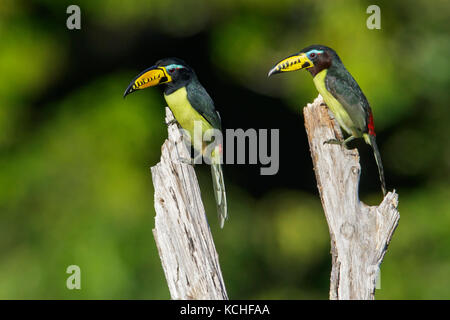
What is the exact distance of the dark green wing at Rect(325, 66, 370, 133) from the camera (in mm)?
A: 3711

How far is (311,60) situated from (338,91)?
8.6 inches

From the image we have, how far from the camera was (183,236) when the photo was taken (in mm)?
3455

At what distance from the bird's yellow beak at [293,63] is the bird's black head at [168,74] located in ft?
2.16

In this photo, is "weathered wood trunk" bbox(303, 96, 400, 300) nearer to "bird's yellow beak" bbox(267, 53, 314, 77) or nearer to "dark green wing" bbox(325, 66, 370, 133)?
"dark green wing" bbox(325, 66, 370, 133)

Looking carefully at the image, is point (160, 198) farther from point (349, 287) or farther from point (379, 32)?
point (379, 32)

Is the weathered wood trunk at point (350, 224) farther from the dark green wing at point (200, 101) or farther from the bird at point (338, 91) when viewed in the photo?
the dark green wing at point (200, 101)

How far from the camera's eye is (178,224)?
137 inches

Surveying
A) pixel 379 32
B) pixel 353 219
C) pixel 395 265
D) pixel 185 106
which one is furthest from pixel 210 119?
pixel 395 265

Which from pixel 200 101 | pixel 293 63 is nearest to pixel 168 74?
pixel 200 101

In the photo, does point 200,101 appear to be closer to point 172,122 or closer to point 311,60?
point 172,122

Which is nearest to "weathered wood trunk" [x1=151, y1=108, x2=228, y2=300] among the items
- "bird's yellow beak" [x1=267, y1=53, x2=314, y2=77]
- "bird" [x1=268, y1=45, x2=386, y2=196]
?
"bird's yellow beak" [x1=267, y1=53, x2=314, y2=77]

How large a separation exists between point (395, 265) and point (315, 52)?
423 centimetres

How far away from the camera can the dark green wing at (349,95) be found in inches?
146
